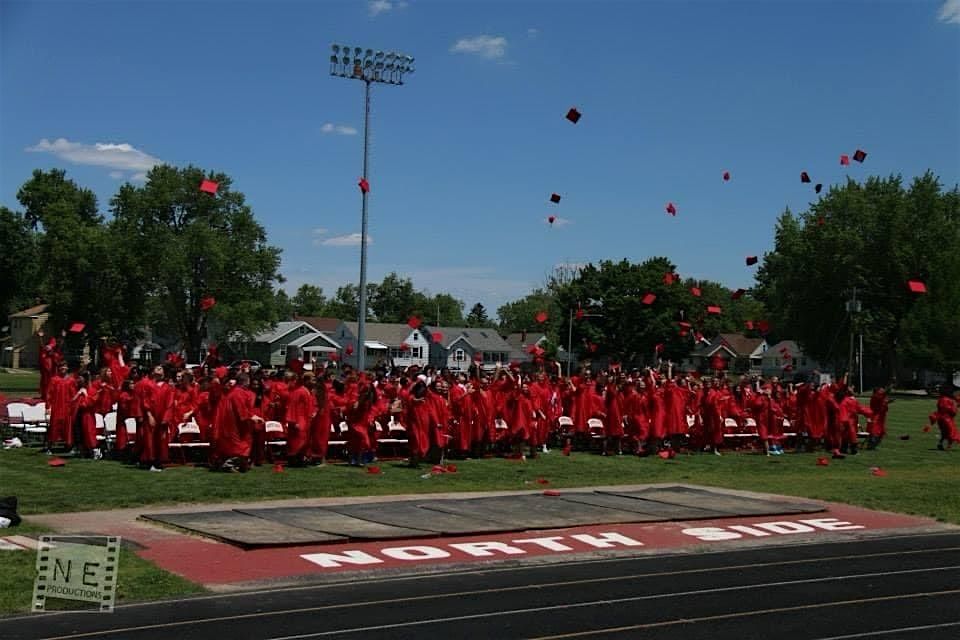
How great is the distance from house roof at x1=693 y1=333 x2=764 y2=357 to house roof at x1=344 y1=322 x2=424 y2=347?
125ft

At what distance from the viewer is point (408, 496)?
16.0 meters

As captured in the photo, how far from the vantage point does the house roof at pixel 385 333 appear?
107 metres

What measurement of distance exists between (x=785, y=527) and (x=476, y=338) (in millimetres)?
103775

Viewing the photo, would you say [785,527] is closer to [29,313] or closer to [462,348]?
[29,313]

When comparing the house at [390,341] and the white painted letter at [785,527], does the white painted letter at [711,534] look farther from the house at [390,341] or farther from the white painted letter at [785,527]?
the house at [390,341]

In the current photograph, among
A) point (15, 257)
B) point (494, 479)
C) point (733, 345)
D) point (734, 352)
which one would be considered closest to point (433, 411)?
point (494, 479)

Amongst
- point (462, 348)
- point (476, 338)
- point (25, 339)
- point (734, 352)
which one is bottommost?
point (25, 339)

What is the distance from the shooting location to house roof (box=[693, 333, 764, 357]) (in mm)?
128000

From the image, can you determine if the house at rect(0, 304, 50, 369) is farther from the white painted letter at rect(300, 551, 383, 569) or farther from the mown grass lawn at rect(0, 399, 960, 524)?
the white painted letter at rect(300, 551, 383, 569)

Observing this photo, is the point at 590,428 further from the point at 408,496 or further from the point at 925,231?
the point at 925,231

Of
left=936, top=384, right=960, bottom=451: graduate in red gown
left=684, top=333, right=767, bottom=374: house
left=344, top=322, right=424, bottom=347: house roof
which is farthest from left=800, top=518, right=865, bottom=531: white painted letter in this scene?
left=684, top=333, right=767, bottom=374: house

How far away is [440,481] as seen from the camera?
17797 millimetres

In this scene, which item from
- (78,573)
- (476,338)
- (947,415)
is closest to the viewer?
(78,573)

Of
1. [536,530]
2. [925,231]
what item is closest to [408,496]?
[536,530]
